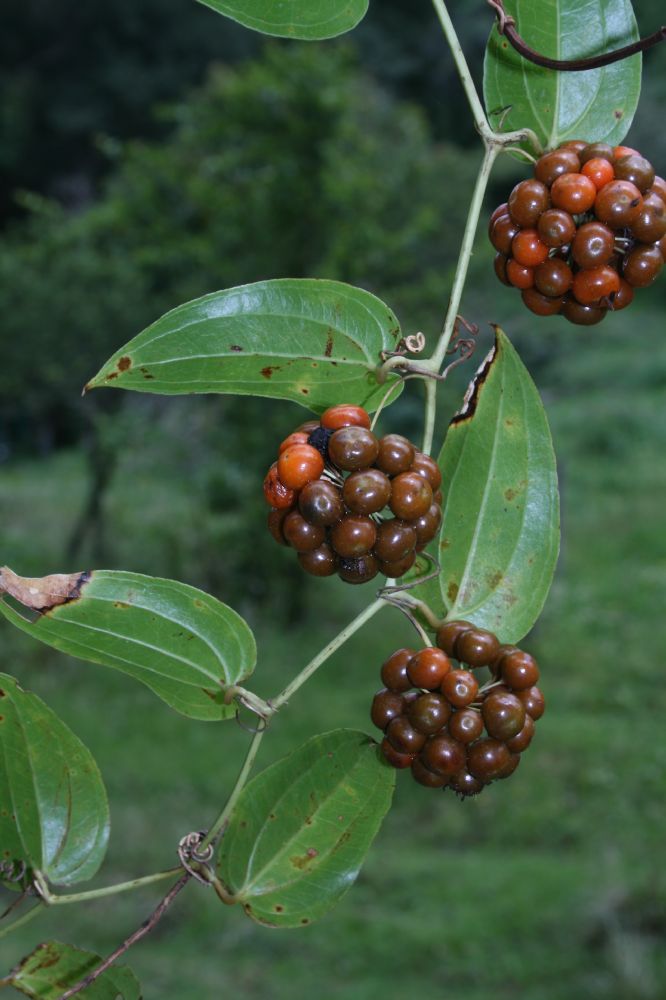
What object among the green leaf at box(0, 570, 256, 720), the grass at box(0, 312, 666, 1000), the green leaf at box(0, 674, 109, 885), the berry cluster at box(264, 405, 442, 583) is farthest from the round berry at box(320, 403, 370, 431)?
the grass at box(0, 312, 666, 1000)

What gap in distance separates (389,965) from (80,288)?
4.47 m

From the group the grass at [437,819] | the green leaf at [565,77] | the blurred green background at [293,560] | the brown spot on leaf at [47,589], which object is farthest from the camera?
the blurred green background at [293,560]

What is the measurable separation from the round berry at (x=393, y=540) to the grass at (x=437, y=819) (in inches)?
106

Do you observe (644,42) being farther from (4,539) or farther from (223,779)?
(4,539)

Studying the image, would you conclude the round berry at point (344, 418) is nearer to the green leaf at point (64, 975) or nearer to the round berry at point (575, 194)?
the round berry at point (575, 194)

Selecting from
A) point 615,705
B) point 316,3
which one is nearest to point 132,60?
point 615,705

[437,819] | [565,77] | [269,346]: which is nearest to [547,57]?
[565,77]

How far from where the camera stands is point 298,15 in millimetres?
631

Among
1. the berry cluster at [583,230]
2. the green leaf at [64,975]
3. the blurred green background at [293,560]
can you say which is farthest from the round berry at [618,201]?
the blurred green background at [293,560]

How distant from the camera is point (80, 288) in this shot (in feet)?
21.0

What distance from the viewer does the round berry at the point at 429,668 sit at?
570 mm

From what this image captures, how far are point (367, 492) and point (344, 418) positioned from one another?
4 centimetres

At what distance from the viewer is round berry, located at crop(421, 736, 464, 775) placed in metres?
0.56

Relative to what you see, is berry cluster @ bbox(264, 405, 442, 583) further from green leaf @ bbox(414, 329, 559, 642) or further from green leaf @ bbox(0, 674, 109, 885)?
green leaf @ bbox(0, 674, 109, 885)
